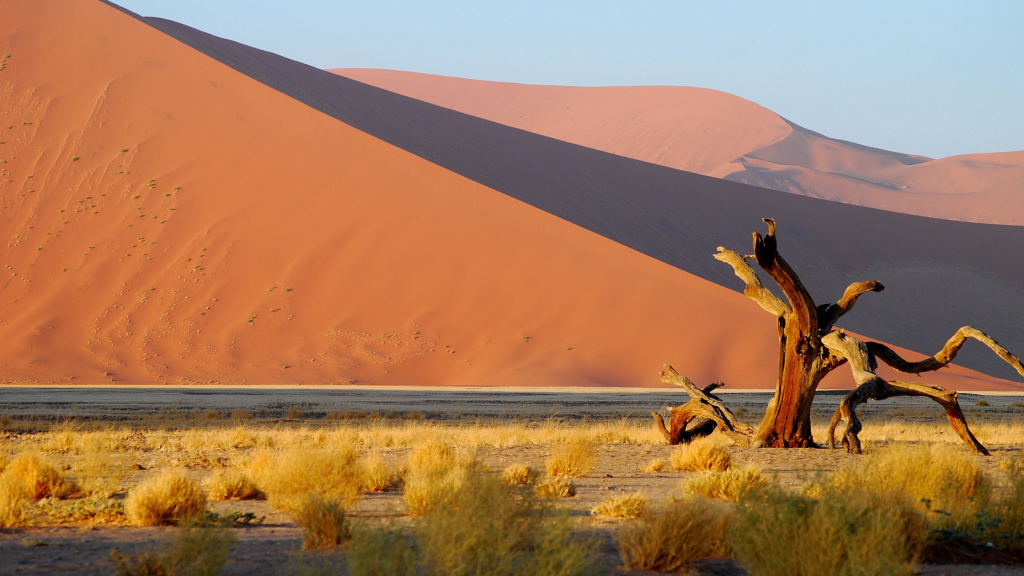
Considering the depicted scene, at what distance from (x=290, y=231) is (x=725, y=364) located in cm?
1997

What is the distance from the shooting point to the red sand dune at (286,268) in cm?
3509

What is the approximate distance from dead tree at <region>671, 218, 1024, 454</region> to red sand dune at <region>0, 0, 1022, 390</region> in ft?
71.8

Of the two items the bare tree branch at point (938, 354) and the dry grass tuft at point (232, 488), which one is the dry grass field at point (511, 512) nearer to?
the dry grass tuft at point (232, 488)

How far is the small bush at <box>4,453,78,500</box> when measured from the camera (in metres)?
7.96

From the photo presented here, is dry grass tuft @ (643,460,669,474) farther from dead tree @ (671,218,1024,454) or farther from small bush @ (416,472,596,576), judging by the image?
small bush @ (416,472,596,576)

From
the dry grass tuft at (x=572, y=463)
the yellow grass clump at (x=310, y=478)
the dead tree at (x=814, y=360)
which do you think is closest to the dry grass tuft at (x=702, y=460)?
the dry grass tuft at (x=572, y=463)

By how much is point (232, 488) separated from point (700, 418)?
7.74 metres

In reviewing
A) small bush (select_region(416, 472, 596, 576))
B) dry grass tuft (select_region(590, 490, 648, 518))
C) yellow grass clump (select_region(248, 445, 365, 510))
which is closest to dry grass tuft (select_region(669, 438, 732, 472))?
dry grass tuft (select_region(590, 490, 648, 518))

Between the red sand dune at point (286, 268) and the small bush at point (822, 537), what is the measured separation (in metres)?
28.1

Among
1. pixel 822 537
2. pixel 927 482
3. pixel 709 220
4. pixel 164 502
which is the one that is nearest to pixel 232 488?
pixel 164 502

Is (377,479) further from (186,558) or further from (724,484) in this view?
(186,558)

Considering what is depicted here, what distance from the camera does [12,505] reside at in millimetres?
6754

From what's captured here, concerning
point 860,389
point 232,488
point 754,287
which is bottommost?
point 232,488

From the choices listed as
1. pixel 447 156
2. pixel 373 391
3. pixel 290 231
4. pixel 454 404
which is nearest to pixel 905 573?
pixel 454 404
